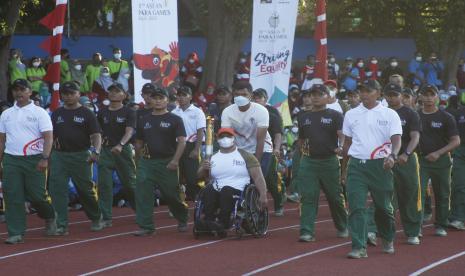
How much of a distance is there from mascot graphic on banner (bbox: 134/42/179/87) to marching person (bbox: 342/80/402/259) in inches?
168

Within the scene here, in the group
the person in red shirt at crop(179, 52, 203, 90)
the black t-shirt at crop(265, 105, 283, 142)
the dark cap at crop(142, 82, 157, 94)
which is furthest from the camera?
the person in red shirt at crop(179, 52, 203, 90)

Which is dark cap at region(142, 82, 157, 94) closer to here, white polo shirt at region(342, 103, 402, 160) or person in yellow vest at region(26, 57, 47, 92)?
white polo shirt at region(342, 103, 402, 160)

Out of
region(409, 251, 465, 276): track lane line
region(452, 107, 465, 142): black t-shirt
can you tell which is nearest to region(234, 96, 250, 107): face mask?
region(452, 107, 465, 142): black t-shirt

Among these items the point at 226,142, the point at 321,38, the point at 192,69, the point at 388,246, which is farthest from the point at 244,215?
the point at 192,69

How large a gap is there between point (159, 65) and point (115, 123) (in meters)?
0.97


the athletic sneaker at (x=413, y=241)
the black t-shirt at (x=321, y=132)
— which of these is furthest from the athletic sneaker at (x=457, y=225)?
the black t-shirt at (x=321, y=132)

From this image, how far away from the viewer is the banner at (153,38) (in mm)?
17156

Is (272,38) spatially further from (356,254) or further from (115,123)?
(356,254)

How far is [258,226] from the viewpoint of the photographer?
15547 mm

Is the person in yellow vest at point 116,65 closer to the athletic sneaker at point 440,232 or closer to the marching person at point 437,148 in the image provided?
the marching person at point 437,148

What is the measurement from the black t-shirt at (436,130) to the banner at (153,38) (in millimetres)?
3614

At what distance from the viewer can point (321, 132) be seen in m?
15.1

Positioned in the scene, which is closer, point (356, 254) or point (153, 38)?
point (356, 254)

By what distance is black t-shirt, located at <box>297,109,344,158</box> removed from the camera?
49.2 feet
